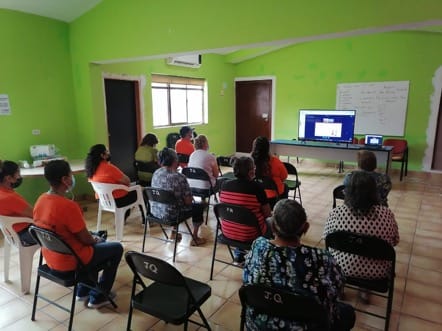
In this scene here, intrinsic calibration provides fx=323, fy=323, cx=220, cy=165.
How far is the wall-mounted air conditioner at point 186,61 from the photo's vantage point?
6020mm

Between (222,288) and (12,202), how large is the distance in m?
1.70

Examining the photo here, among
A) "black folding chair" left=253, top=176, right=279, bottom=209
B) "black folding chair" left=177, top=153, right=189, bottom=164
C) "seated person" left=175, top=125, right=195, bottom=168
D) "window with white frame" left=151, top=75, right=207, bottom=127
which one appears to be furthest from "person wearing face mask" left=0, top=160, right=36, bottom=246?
"window with white frame" left=151, top=75, right=207, bottom=127

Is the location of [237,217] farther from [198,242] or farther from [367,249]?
[198,242]

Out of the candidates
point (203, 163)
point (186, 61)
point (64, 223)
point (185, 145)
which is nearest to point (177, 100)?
point (186, 61)

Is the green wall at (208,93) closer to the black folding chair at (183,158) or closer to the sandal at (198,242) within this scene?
the black folding chair at (183,158)

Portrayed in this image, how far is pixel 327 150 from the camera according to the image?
573cm

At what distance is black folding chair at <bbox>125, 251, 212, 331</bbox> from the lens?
156cm

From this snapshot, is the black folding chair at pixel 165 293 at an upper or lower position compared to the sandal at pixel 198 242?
upper

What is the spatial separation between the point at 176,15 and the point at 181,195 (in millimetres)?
2045

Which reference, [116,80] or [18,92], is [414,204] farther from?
[18,92]

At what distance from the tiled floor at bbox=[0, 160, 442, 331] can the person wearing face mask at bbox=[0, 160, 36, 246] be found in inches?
19.0

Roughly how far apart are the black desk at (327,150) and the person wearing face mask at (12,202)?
4.70m

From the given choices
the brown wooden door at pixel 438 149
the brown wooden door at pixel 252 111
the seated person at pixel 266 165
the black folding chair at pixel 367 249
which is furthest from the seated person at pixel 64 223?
the brown wooden door at pixel 252 111

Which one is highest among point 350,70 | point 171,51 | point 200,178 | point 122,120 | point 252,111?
point 350,70
